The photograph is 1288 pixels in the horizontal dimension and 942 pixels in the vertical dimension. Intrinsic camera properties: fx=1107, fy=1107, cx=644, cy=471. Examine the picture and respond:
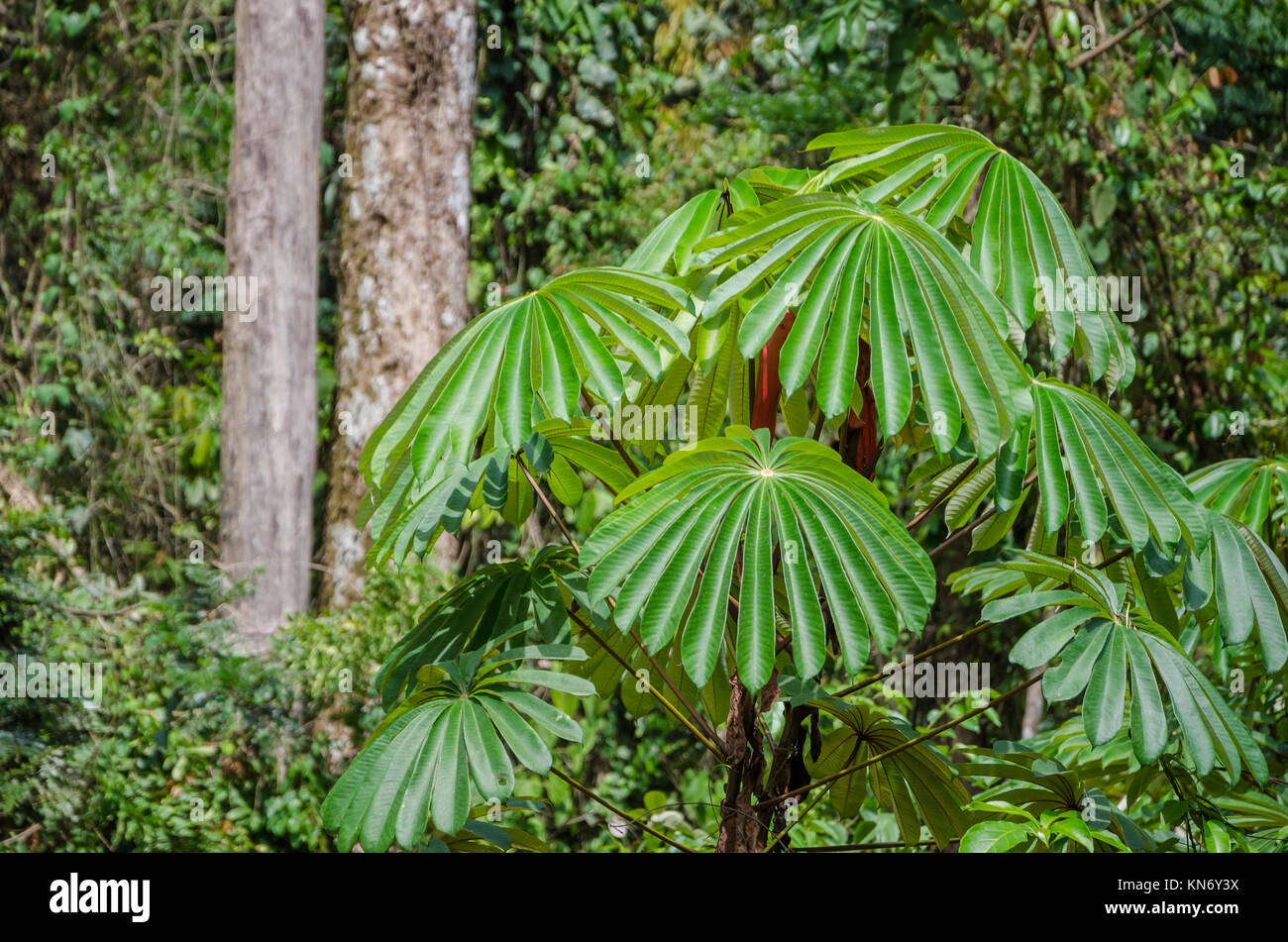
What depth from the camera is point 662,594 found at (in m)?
1.15

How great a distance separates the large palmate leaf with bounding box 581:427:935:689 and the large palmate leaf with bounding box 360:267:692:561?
144mm

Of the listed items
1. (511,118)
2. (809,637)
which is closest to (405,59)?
(511,118)

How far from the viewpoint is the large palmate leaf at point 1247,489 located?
1846mm

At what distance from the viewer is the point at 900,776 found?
5.46 feet

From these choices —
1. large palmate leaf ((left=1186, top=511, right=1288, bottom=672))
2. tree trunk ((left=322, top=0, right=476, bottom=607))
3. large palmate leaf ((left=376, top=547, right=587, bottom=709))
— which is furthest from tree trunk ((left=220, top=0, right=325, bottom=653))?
large palmate leaf ((left=1186, top=511, right=1288, bottom=672))

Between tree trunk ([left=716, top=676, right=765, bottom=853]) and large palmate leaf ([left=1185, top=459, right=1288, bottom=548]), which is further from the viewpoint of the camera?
large palmate leaf ([left=1185, top=459, right=1288, bottom=548])

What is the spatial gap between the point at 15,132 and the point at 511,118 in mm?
2242

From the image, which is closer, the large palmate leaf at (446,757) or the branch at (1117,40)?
the large palmate leaf at (446,757)

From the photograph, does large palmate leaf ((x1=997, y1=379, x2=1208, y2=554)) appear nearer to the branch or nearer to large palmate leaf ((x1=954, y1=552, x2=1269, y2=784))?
large palmate leaf ((x1=954, y1=552, x2=1269, y2=784))

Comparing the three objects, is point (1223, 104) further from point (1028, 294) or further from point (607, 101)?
point (1028, 294)
